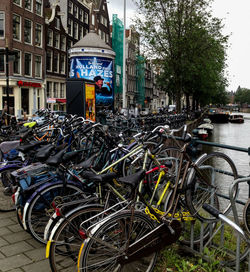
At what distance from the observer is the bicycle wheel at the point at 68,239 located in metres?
2.66

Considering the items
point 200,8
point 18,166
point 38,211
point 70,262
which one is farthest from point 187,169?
point 200,8

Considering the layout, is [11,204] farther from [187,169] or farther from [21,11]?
[21,11]

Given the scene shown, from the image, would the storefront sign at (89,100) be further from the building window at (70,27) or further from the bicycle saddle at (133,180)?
the building window at (70,27)

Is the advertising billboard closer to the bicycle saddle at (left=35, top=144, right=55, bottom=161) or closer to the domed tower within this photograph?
the domed tower

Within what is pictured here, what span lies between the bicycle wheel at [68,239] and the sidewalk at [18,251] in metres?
0.30

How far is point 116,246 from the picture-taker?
2721 mm

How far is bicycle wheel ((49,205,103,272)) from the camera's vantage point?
8.73 feet

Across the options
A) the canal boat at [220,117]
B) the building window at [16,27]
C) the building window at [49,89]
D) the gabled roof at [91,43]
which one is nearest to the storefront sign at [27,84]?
the building window at [49,89]

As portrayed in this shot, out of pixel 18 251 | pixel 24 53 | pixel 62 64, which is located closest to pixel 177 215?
pixel 18 251

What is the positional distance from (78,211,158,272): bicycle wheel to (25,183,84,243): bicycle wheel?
31.6 inches

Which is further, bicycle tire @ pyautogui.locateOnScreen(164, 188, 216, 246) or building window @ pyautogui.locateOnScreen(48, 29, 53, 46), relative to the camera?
building window @ pyautogui.locateOnScreen(48, 29, 53, 46)

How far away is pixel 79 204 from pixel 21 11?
1159 inches

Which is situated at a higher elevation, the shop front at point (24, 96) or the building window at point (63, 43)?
the building window at point (63, 43)

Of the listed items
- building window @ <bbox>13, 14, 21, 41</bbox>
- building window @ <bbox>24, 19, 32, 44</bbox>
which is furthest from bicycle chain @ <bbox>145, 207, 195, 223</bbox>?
building window @ <bbox>24, 19, 32, 44</bbox>
